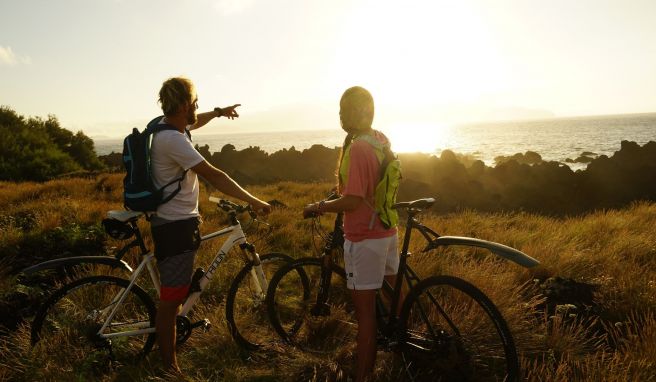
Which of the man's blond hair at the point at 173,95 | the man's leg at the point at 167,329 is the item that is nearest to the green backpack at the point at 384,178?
the man's blond hair at the point at 173,95

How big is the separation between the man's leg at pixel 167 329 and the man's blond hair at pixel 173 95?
58.9 inches

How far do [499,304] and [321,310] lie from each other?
5.97 ft

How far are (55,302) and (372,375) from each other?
2.68 meters

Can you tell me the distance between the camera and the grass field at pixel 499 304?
359 centimetres

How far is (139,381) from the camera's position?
371 centimetres

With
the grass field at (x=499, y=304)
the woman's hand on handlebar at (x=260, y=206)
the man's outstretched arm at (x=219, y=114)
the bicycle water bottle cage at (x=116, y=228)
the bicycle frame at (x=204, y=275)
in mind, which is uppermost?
the man's outstretched arm at (x=219, y=114)

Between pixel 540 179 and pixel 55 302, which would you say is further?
pixel 540 179

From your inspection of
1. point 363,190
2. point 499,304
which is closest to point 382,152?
point 363,190

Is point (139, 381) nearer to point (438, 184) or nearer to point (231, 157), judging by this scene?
point (438, 184)

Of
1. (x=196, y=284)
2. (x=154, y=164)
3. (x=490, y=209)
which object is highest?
(x=154, y=164)

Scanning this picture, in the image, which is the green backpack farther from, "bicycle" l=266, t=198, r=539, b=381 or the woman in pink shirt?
Answer: "bicycle" l=266, t=198, r=539, b=381

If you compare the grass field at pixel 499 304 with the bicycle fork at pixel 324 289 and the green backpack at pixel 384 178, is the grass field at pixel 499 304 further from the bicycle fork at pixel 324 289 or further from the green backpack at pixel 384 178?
the green backpack at pixel 384 178

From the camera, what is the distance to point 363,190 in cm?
289

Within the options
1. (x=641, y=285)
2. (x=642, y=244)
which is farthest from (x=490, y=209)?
(x=641, y=285)
